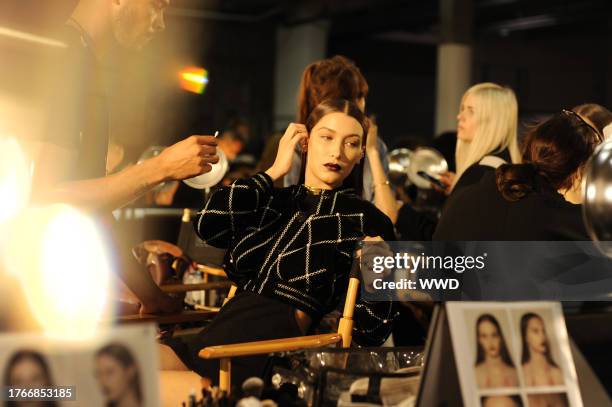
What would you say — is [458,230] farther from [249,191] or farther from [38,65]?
[38,65]

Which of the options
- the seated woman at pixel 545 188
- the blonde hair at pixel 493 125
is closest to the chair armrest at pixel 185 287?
the seated woman at pixel 545 188

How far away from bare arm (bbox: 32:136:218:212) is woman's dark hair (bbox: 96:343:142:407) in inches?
22.4

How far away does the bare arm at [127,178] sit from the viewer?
175 centimetres

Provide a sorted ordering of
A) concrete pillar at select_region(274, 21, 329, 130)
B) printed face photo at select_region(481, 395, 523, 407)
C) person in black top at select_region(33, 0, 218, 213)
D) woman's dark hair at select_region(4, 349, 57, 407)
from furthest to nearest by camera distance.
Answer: concrete pillar at select_region(274, 21, 329, 130)
person in black top at select_region(33, 0, 218, 213)
printed face photo at select_region(481, 395, 523, 407)
woman's dark hair at select_region(4, 349, 57, 407)

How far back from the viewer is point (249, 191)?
2.52 meters

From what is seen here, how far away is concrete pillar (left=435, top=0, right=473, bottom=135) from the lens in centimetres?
1309

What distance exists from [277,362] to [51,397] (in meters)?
0.85

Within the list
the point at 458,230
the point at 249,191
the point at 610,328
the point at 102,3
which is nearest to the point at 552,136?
the point at 458,230

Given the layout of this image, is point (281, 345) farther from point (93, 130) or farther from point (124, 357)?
point (124, 357)

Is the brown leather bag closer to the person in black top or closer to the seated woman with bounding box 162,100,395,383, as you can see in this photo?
the seated woman with bounding box 162,100,395,383

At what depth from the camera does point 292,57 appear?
1814 cm

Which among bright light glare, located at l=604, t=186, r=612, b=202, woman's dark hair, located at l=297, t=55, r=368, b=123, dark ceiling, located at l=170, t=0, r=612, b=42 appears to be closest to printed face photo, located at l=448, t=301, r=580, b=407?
bright light glare, located at l=604, t=186, r=612, b=202

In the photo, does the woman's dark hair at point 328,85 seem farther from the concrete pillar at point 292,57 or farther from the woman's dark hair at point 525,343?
the concrete pillar at point 292,57

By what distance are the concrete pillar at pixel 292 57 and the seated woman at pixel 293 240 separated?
14.9 meters
